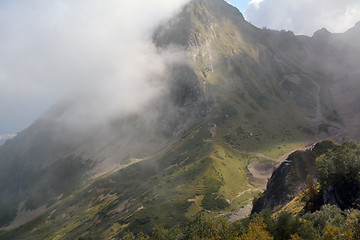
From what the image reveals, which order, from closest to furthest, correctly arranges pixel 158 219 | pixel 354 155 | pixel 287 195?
pixel 354 155, pixel 287 195, pixel 158 219

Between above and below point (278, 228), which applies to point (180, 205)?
below

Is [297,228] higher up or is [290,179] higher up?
[297,228]

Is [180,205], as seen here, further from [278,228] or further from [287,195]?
[278,228]

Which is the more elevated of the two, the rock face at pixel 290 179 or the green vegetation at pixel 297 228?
the green vegetation at pixel 297 228

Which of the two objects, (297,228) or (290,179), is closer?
(297,228)

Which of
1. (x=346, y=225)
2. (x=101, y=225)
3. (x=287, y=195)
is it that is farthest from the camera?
(x=101, y=225)

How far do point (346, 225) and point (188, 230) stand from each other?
41906mm

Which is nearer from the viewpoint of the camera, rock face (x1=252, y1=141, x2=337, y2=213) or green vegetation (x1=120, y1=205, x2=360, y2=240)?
green vegetation (x1=120, y1=205, x2=360, y2=240)

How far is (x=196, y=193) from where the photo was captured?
179m

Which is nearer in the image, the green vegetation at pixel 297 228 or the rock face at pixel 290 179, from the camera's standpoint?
the green vegetation at pixel 297 228

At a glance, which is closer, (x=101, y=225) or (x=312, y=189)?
(x=312, y=189)

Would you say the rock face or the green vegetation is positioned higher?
the green vegetation

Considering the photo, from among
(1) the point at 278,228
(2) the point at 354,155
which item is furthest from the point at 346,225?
(2) the point at 354,155

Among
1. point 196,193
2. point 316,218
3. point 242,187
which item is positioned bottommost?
point 242,187
